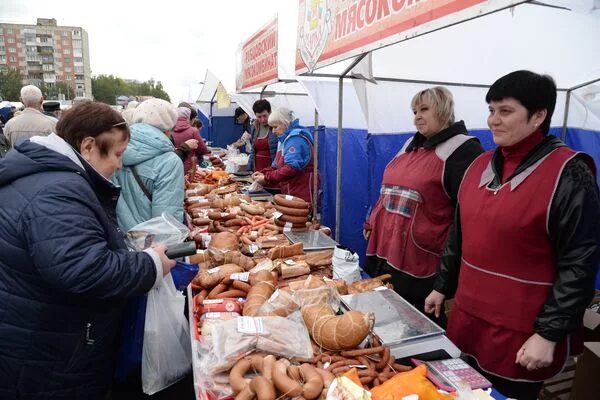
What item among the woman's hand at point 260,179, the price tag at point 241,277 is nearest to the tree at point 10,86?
the woman's hand at point 260,179

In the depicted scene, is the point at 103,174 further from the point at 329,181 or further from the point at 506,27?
the point at 329,181

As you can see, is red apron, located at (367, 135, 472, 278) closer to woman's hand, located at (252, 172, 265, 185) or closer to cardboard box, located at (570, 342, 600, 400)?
cardboard box, located at (570, 342, 600, 400)

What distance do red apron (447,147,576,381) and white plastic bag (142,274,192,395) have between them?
57.8 inches

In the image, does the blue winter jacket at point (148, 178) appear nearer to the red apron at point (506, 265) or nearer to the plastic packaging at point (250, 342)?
the plastic packaging at point (250, 342)

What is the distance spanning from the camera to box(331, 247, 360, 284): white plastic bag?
8.54ft

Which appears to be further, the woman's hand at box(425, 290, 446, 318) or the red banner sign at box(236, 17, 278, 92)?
the red banner sign at box(236, 17, 278, 92)

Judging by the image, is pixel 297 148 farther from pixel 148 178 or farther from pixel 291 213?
pixel 148 178

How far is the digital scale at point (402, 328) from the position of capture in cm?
172

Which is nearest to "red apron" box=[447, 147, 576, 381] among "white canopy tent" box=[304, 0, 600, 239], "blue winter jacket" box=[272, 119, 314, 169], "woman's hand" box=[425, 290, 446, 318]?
"woman's hand" box=[425, 290, 446, 318]

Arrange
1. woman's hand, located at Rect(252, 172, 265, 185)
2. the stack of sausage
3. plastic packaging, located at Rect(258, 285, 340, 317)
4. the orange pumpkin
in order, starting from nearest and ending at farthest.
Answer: the orange pumpkin, plastic packaging, located at Rect(258, 285, 340, 317), the stack of sausage, woman's hand, located at Rect(252, 172, 265, 185)

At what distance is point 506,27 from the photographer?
3.20 m

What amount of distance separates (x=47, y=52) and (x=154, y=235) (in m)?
125

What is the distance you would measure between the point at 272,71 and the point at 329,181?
1.78 meters

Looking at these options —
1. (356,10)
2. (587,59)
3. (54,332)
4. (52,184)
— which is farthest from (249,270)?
(587,59)
